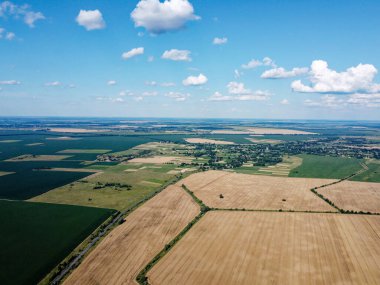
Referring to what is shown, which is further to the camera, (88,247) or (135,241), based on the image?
(135,241)

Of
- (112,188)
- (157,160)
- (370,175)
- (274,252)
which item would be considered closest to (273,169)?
(370,175)

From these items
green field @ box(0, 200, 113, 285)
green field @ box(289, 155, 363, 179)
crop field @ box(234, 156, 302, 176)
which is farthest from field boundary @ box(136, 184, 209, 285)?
green field @ box(289, 155, 363, 179)

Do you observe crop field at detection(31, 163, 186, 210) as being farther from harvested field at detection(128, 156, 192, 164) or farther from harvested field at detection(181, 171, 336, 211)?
harvested field at detection(128, 156, 192, 164)

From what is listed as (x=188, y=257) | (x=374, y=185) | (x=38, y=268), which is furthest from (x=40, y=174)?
(x=374, y=185)

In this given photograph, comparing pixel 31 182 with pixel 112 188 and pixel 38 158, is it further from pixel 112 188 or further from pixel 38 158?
pixel 38 158

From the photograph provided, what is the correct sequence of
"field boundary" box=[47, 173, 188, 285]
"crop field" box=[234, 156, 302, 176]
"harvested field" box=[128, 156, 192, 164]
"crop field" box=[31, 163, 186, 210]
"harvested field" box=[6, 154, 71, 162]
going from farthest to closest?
"harvested field" box=[128, 156, 192, 164] < "harvested field" box=[6, 154, 71, 162] < "crop field" box=[234, 156, 302, 176] < "crop field" box=[31, 163, 186, 210] < "field boundary" box=[47, 173, 188, 285]

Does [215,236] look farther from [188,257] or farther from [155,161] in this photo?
[155,161]

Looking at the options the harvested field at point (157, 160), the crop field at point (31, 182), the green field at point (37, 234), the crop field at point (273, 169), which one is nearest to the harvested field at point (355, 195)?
the crop field at point (273, 169)
